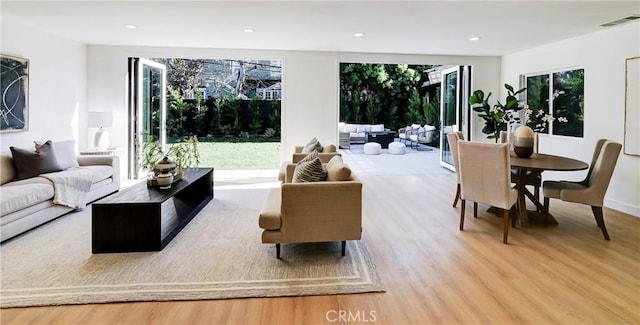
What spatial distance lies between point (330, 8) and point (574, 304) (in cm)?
348

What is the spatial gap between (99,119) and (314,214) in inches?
189

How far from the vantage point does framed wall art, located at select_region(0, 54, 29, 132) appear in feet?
14.2

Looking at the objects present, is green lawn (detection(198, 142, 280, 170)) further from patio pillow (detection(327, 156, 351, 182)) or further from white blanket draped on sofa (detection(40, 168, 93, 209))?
patio pillow (detection(327, 156, 351, 182))

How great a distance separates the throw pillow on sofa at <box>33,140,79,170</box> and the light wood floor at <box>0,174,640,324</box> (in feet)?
9.43

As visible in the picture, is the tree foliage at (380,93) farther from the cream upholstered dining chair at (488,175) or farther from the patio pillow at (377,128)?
the cream upholstered dining chair at (488,175)

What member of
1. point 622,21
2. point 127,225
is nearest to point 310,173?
point 127,225

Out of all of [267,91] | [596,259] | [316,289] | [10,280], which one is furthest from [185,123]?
[596,259]

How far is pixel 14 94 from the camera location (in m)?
4.50

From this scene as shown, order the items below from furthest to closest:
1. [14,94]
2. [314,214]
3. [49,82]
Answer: [49,82] → [14,94] → [314,214]

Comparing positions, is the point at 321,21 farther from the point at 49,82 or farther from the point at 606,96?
the point at 49,82

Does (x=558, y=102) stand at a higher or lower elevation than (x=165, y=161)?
higher

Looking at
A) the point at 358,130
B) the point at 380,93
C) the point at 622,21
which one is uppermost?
the point at 380,93

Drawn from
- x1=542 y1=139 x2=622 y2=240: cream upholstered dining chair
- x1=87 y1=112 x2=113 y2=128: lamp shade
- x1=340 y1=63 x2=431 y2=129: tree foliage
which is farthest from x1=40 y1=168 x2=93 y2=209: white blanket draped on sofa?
x1=340 y1=63 x2=431 y2=129: tree foliage

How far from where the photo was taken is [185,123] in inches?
388
